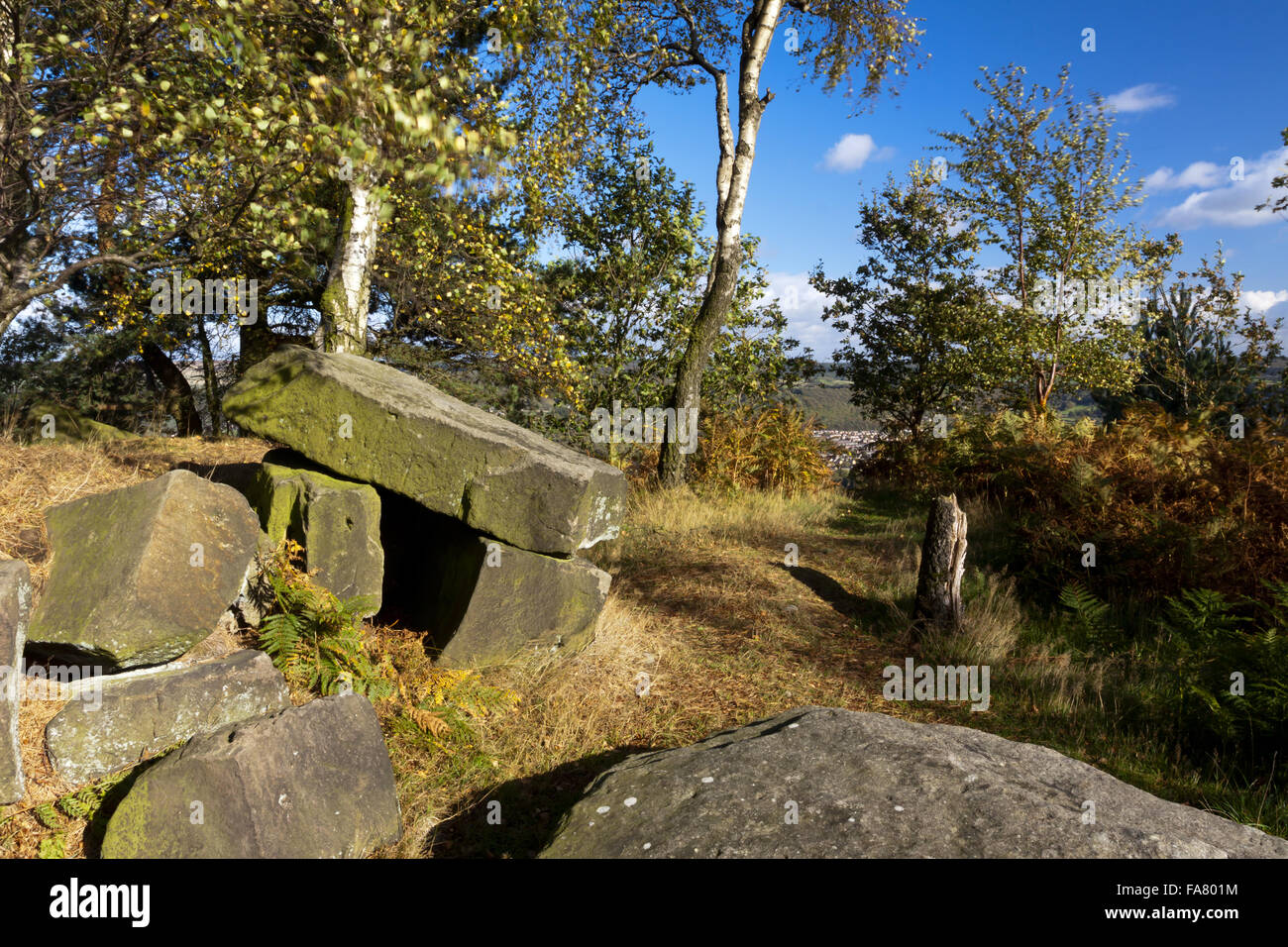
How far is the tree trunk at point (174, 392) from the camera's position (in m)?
16.1

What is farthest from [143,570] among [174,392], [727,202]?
[174,392]

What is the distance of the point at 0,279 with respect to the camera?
24.6 feet

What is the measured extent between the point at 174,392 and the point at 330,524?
13853 mm

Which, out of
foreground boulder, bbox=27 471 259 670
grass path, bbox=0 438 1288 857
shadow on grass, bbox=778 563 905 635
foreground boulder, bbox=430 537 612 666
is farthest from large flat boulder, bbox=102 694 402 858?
shadow on grass, bbox=778 563 905 635

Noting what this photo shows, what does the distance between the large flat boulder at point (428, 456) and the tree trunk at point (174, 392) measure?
40.8 feet

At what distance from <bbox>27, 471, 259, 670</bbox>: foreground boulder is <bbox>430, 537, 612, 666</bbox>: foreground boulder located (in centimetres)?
147

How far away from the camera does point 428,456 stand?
5395 millimetres

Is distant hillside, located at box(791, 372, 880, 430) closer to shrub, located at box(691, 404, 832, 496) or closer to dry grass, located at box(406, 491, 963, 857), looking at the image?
shrub, located at box(691, 404, 832, 496)

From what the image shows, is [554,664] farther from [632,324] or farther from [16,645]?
[632,324]
